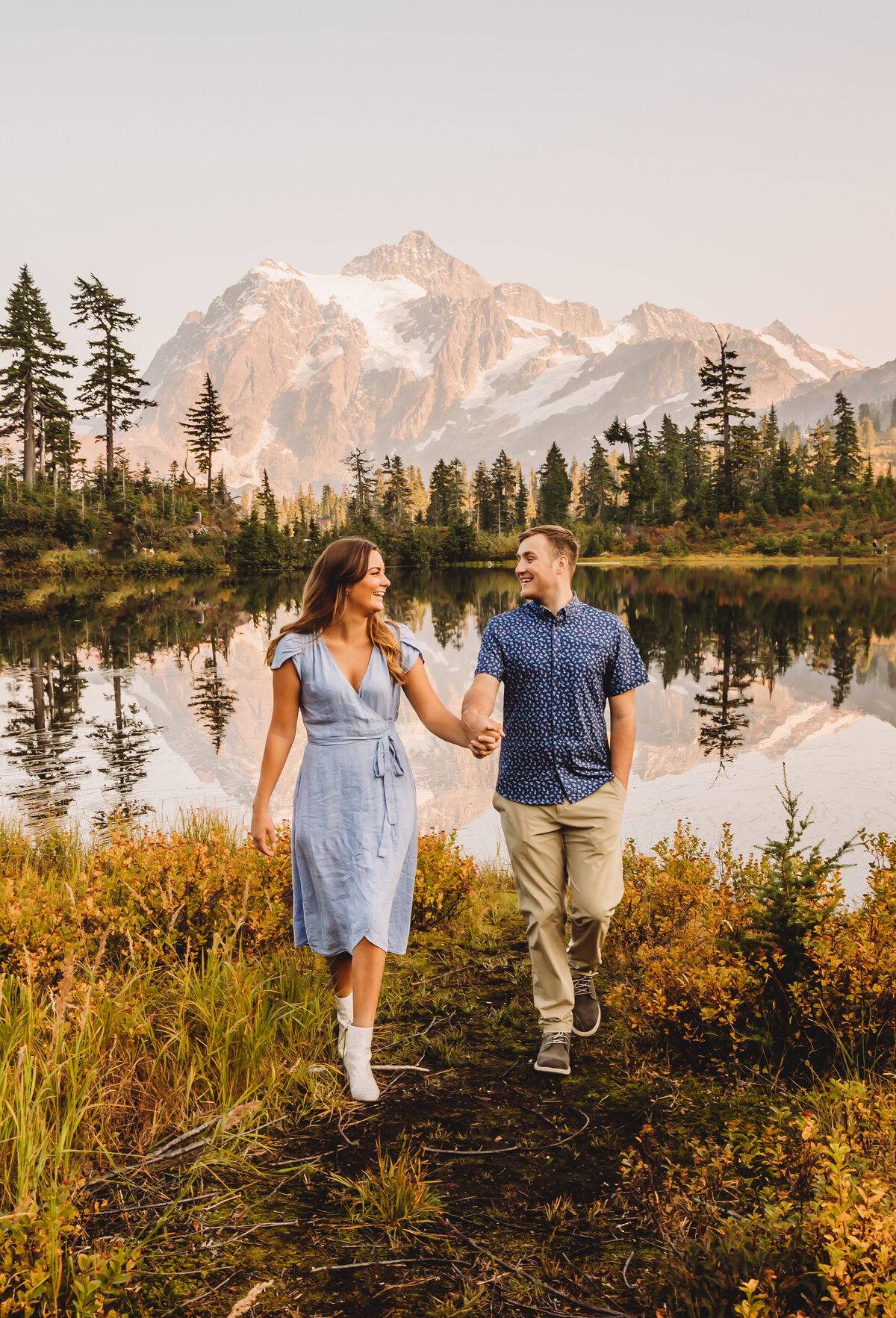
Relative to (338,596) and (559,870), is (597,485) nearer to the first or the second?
(559,870)

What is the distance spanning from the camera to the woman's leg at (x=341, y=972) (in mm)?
3492

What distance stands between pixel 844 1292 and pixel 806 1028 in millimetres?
1724

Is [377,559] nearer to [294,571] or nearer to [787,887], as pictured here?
[787,887]

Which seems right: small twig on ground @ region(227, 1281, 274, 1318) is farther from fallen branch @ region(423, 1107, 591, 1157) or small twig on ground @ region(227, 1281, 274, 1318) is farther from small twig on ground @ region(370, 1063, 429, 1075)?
small twig on ground @ region(370, 1063, 429, 1075)

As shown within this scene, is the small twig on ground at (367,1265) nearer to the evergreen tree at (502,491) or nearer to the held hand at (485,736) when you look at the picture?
the held hand at (485,736)

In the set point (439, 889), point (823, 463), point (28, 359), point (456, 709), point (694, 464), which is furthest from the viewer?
point (694, 464)

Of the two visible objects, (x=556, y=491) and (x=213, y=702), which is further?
(x=556, y=491)

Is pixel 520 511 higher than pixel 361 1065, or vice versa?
pixel 520 511

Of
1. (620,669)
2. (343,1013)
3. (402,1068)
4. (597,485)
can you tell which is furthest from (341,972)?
(597,485)

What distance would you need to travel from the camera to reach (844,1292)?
191cm

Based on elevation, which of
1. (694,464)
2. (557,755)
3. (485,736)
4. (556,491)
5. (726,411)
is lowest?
(557,755)

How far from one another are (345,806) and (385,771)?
0.20m

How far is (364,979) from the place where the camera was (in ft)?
10.7

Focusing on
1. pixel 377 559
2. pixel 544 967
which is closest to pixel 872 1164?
pixel 544 967
